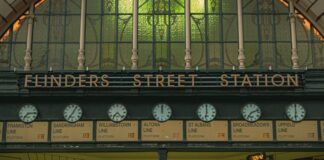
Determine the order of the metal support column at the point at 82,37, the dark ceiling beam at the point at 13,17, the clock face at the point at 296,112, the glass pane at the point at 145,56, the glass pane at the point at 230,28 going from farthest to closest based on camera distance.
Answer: the dark ceiling beam at the point at 13,17 → the glass pane at the point at 230,28 → the glass pane at the point at 145,56 → the metal support column at the point at 82,37 → the clock face at the point at 296,112

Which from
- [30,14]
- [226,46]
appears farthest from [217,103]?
[30,14]

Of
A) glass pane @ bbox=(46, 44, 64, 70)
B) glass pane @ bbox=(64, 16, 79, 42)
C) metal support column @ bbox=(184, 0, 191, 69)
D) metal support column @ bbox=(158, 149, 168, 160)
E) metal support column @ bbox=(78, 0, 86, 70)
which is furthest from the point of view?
glass pane @ bbox=(64, 16, 79, 42)

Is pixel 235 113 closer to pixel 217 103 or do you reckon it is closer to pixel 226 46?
pixel 217 103

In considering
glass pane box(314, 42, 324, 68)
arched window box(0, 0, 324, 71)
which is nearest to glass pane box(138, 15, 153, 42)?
arched window box(0, 0, 324, 71)

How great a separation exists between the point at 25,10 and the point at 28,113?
431cm

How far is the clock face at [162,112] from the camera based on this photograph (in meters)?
22.4

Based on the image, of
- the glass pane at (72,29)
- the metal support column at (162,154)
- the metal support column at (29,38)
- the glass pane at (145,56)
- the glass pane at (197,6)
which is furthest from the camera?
the glass pane at (197,6)

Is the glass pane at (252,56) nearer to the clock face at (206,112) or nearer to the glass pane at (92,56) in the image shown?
the clock face at (206,112)

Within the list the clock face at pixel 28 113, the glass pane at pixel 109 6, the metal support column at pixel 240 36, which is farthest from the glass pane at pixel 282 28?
the clock face at pixel 28 113

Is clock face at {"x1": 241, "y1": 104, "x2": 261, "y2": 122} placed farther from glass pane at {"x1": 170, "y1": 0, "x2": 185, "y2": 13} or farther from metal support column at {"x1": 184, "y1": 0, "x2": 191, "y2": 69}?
glass pane at {"x1": 170, "y1": 0, "x2": 185, "y2": 13}

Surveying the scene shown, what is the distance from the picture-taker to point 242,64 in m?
23.0

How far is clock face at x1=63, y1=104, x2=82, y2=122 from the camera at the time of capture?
22.5 m

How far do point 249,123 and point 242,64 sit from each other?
2.26m

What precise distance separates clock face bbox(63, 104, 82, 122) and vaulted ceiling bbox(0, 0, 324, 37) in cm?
419
